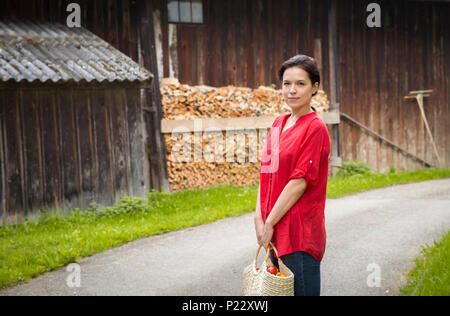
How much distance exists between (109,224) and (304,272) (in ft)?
18.0

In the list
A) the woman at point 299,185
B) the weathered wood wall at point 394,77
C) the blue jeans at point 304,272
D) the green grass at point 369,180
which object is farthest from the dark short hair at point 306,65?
the weathered wood wall at point 394,77

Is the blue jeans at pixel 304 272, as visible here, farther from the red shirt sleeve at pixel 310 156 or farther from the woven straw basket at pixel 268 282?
the red shirt sleeve at pixel 310 156

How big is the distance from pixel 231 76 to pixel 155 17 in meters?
2.34

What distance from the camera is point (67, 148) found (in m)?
8.12

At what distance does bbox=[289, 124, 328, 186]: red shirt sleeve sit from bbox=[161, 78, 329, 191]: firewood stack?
798 centimetres

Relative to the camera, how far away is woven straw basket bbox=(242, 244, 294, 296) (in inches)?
101

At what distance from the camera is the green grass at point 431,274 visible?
426 centimetres

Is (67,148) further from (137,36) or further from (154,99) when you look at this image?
(137,36)

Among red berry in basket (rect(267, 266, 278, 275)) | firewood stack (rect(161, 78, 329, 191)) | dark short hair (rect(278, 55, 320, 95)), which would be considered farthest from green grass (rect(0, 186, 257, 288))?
dark short hair (rect(278, 55, 320, 95))

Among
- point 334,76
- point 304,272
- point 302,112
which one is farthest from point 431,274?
point 334,76

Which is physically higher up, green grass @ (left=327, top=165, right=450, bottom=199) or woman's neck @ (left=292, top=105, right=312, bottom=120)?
woman's neck @ (left=292, top=105, right=312, bottom=120)

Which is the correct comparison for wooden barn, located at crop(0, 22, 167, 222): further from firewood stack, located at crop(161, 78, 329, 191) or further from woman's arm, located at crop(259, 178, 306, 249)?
woman's arm, located at crop(259, 178, 306, 249)

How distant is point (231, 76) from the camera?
460 inches

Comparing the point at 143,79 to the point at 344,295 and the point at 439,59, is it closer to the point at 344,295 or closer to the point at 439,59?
the point at 344,295
